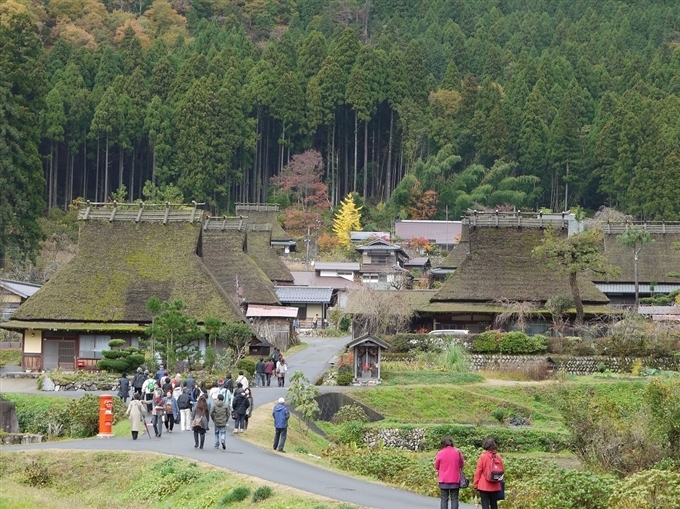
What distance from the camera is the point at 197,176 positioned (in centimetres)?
7875

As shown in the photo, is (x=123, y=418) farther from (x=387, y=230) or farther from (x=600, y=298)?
(x=387, y=230)

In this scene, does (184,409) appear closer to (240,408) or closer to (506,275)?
(240,408)

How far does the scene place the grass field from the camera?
1977 centimetres

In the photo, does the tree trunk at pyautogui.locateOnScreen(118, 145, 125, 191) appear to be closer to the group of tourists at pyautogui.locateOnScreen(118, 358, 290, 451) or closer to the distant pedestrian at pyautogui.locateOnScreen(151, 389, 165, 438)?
A: the group of tourists at pyautogui.locateOnScreen(118, 358, 290, 451)

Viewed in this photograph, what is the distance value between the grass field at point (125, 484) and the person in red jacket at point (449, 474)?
4.73 ft

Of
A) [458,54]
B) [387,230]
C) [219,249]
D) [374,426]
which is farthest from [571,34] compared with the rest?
[374,426]

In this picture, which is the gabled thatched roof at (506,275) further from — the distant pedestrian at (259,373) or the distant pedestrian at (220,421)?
the distant pedestrian at (220,421)

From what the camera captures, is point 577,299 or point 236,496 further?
point 577,299

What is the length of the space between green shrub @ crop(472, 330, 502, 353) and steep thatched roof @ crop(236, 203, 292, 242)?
3251cm

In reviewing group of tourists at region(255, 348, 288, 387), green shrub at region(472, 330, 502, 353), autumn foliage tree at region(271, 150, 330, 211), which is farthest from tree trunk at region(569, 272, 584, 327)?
autumn foliage tree at region(271, 150, 330, 211)

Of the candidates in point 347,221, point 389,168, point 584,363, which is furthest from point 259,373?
point 389,168

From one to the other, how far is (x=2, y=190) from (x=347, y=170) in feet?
126

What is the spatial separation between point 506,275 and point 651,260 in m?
14.5

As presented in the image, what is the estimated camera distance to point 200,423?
23984 millimetres
